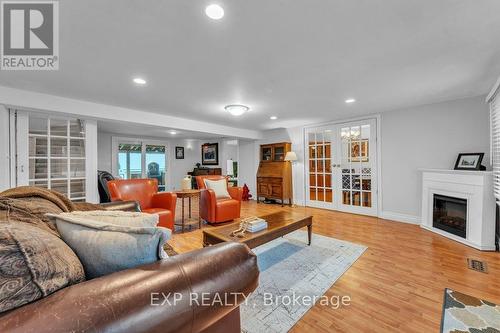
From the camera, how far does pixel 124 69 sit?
7.21 feet

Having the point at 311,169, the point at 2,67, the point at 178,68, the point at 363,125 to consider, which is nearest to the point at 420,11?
the point at 178,68

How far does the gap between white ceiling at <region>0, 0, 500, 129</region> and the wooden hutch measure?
2.39 metres

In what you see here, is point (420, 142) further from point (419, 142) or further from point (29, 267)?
point (29, 267)

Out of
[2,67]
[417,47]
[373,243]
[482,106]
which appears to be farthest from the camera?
[482,106]

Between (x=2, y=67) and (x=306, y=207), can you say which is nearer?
(x=2, y=67)

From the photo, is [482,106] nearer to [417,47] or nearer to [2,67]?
[417,47]

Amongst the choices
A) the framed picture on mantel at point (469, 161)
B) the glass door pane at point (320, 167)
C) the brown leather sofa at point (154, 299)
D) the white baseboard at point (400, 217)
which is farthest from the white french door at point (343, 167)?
the brown leather sofa at point (154, 299)

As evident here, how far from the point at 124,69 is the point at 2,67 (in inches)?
45.6

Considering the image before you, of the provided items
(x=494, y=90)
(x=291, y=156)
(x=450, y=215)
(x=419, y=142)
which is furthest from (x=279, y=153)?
(x=494, y=90)

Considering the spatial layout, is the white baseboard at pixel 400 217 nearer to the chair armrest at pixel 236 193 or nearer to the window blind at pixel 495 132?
the window blind at pixel 495 132

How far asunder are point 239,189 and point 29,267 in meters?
3.43

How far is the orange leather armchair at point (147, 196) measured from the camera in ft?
9.83

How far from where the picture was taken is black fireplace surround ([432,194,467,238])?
9.53 feet

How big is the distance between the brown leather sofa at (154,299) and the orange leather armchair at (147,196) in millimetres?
2325
